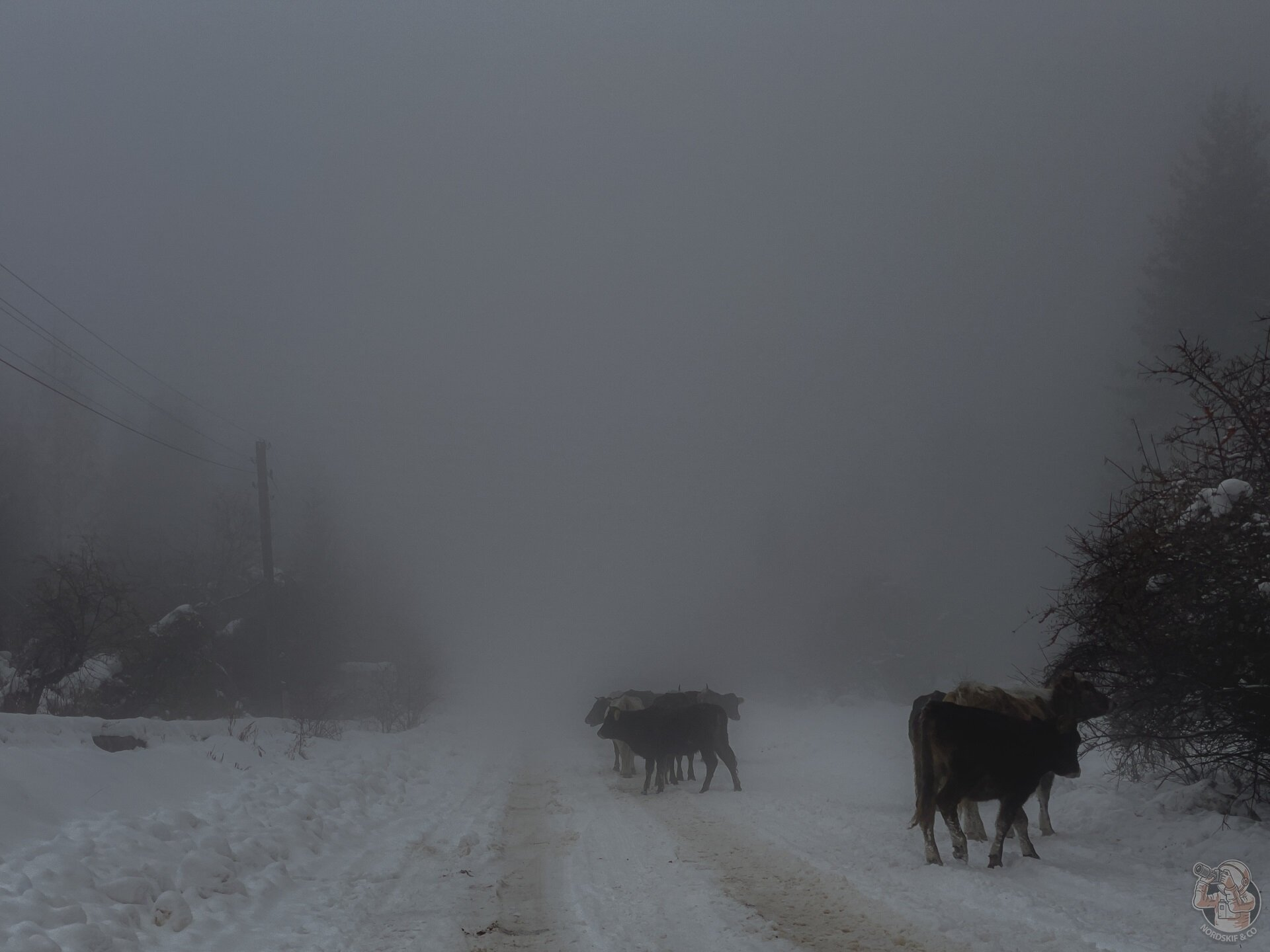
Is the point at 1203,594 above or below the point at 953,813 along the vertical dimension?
above

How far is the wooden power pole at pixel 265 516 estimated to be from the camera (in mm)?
27844

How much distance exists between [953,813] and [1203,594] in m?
3.34

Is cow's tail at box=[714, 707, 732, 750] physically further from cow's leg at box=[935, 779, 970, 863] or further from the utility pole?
the utility pole

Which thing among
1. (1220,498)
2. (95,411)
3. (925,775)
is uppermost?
(95,411)

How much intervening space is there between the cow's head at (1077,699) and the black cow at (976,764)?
0.61m

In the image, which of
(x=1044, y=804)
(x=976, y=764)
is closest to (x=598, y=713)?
(x=1044, y=804)

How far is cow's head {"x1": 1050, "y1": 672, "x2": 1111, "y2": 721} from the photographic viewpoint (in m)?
8.55

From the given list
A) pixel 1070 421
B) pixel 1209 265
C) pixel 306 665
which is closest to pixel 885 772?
pixel 306 665

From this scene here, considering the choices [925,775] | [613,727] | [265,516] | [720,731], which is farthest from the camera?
[265,516]

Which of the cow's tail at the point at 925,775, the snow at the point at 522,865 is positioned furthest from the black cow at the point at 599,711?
the cow's tail at the point at 925,775

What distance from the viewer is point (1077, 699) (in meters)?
8.66

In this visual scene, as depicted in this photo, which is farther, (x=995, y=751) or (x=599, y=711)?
(x=599, y=711)

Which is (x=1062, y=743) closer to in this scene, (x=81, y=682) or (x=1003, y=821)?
(x=1003, y=821)

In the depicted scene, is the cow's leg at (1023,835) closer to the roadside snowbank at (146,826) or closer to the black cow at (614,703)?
the roadside snowbank at (146,826)
